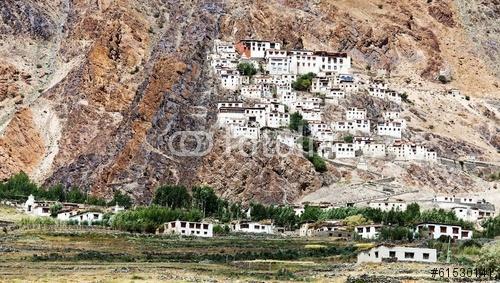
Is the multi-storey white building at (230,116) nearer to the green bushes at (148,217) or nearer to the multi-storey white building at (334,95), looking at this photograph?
the multi-storey white building at (334,95)

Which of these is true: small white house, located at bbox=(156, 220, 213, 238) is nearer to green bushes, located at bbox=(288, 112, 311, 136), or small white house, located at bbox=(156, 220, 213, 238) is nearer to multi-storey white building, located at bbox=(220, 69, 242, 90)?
green bushes, located at bbox=(288, 112, 311, 136)

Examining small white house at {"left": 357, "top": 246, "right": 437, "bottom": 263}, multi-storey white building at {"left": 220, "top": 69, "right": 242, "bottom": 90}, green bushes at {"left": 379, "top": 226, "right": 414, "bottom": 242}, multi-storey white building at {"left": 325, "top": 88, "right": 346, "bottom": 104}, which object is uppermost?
multi-storey white building at {"left": 220, "top": 69, "right": 242, "bottom": 90}

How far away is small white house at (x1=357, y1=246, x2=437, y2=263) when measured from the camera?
10781cm

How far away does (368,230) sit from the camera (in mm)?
140125

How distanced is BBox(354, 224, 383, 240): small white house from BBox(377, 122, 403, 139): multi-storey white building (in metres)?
44.4

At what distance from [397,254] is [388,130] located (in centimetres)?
7757

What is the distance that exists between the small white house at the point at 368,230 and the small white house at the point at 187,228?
55.5ft

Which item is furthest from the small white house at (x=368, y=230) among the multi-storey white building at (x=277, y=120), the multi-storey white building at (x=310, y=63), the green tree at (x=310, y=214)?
the multi-storey white building at (x=310, y=63)

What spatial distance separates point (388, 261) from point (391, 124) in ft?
263

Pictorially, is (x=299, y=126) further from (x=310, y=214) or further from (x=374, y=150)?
(x=310, y=214)

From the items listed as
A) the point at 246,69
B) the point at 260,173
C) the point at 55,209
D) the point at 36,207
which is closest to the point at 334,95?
the point at 246,69

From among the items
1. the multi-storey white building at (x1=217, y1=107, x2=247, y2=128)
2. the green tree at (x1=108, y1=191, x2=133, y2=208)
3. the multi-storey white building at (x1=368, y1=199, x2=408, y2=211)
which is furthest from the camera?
the multi-storey white building at (x1=217, y1=107, x2=247, y2=128)

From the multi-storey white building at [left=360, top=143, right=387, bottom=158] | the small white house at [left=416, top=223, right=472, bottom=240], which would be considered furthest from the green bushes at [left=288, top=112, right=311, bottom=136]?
the small white house at [left=416, top=223, right=472, bottom=240]

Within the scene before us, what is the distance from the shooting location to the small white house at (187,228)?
140875mm
